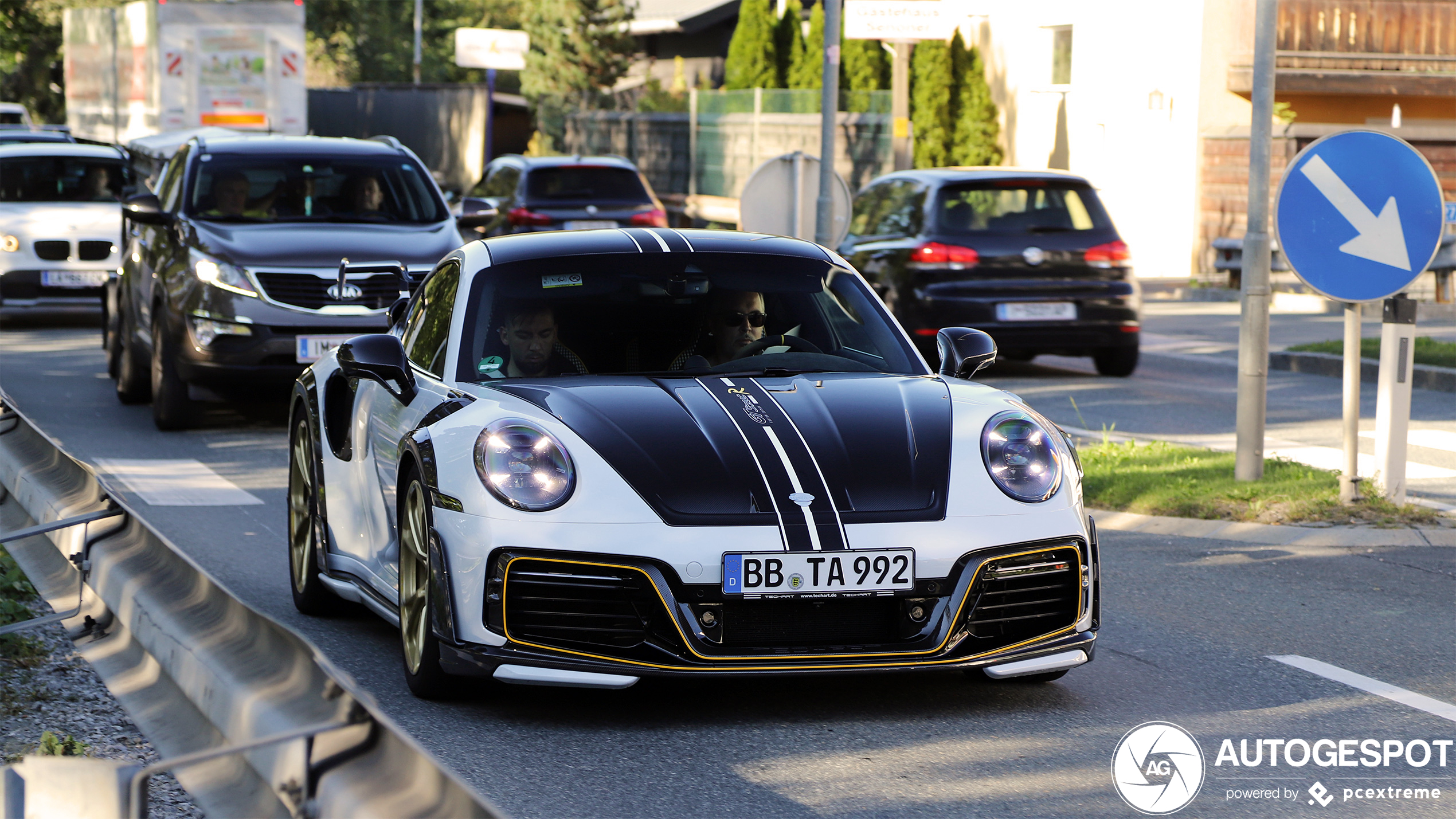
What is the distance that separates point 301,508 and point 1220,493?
14.6ft

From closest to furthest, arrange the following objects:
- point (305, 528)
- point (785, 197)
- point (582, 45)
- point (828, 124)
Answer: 1. point (305, 528)
2. point (785, 197)
3. point (828, 124)
4. point (582, 45)

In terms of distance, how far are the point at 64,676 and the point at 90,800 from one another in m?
2.89

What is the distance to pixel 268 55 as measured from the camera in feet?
106

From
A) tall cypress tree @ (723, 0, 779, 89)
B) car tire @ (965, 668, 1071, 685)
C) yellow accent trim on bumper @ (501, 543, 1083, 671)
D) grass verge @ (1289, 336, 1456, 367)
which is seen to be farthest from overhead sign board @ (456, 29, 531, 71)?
yellow accent trim on bumper @ (501, 543, 1083, 671)

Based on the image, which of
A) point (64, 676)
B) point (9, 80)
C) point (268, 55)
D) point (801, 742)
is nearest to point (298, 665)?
point (801, 742)

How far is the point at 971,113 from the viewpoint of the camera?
34000 mm

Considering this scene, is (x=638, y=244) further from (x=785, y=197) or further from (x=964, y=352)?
(x=785, y=197)

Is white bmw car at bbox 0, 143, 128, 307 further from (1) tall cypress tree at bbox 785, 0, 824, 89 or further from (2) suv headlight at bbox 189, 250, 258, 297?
(1) tall cypress tree at bbox 785, 0, 824, 89

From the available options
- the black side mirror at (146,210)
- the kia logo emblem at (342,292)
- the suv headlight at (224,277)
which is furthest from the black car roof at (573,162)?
the suv headlight at (224,277)

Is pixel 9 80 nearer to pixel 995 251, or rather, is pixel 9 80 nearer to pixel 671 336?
pixel 995 251

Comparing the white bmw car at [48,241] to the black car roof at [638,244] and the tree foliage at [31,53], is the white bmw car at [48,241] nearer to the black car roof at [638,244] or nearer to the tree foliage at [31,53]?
the black car roof at [638,244]

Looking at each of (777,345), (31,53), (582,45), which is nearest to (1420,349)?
(777,345)

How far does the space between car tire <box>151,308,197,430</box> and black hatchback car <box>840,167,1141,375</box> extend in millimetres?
5895

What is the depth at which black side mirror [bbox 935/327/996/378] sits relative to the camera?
648 cm
